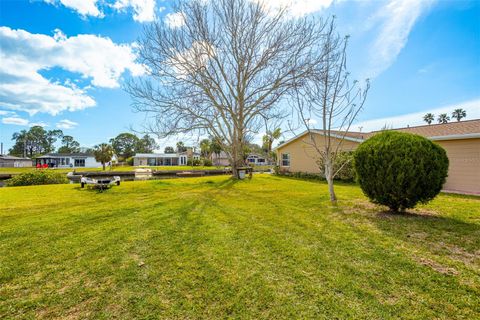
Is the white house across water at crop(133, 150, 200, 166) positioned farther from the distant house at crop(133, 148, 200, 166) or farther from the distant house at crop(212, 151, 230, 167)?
the distant house at crop(212, 151, 230, 167)

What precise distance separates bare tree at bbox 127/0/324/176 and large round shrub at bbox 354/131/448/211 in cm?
781

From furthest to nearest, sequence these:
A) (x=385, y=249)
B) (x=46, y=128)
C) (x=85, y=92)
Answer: (x=46, y=128) → (x=85, y=92) → (x=385, y=249)

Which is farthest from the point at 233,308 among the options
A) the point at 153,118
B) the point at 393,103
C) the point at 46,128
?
the point at 46,128

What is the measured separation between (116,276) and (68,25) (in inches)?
461

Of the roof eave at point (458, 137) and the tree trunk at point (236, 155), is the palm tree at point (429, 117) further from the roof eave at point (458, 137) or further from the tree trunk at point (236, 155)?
the tree trunk at point (236, 155)

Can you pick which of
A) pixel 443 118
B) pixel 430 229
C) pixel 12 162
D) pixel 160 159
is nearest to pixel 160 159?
pixel 160 159

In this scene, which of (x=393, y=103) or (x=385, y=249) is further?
(x=393, y=103)

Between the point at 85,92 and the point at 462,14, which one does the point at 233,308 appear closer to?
the point at 462,14

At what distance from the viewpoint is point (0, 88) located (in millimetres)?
11758

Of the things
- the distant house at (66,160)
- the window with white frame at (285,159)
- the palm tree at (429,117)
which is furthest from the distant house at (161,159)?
the palm tree at (429,117)

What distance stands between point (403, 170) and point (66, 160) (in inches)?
2190

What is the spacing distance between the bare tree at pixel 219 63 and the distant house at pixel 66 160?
42849 millimetres

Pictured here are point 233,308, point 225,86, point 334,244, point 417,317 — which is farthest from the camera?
point 225,86

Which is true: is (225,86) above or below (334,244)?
above
